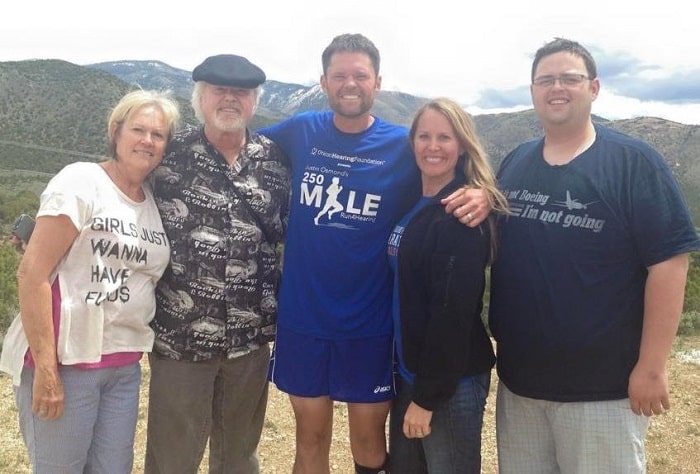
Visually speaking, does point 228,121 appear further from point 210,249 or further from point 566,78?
point 566,78

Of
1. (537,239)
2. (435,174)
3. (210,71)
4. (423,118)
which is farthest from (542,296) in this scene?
(210,71)

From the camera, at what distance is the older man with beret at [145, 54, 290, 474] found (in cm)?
307

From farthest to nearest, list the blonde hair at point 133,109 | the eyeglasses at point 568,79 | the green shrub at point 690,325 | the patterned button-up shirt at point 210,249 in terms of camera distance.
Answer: the green shrub at point 690,325 → the patterned button-up shirt at point 210,249 → the blonde hair at point 133,109 → the eyeglasses at point 568,79

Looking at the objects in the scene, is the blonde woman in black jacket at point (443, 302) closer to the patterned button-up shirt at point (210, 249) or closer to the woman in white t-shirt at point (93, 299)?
the patterned button-up shirt at point (210, 249)

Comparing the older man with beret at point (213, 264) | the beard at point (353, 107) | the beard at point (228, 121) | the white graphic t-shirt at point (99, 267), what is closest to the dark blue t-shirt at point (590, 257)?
the beard at point (353, 107)

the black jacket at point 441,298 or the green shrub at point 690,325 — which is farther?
the green shrub at point 690,325

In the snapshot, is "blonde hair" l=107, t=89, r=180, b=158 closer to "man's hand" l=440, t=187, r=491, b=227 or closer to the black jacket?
the black jacket

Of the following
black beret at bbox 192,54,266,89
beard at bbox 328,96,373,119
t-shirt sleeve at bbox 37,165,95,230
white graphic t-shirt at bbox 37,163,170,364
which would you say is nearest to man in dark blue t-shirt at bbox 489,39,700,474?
beard at bbox 328,96,373,119

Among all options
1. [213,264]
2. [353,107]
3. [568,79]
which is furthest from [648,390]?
[213,264]

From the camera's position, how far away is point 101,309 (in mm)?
2650

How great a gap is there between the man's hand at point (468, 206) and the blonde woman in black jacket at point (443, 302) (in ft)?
0.11

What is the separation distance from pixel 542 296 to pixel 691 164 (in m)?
106

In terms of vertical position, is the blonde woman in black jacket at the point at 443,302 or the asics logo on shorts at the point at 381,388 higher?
the blonde woman in black jacket at the point at 443,302

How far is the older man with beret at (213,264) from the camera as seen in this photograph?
10.1 feet
